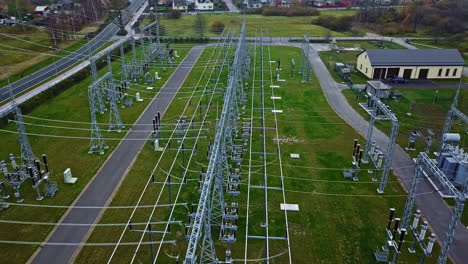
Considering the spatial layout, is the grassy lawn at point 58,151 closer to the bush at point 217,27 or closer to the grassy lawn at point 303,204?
the grassy lawn at point 303,204

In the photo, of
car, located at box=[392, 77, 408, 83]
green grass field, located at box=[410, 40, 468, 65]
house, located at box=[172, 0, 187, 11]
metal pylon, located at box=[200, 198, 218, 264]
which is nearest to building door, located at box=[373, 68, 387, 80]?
car, located at box=[392, 77, 408, 83]

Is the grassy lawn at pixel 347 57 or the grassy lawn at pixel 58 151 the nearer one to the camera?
the grassy lawn at pixel 58 151

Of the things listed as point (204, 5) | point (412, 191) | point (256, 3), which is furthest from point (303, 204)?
point (256, 3)

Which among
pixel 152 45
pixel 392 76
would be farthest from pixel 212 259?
pixel 152 45

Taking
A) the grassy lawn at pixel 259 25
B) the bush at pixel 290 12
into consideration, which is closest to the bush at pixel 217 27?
the grassy lawn at pixel 259 25

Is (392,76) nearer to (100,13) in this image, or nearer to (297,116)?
(297,116)

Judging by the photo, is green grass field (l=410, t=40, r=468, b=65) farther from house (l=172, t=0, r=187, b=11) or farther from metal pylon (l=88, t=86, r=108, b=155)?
house (l=172, t=0, r=187, b=11)

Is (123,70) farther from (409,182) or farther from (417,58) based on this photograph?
(417,58)
